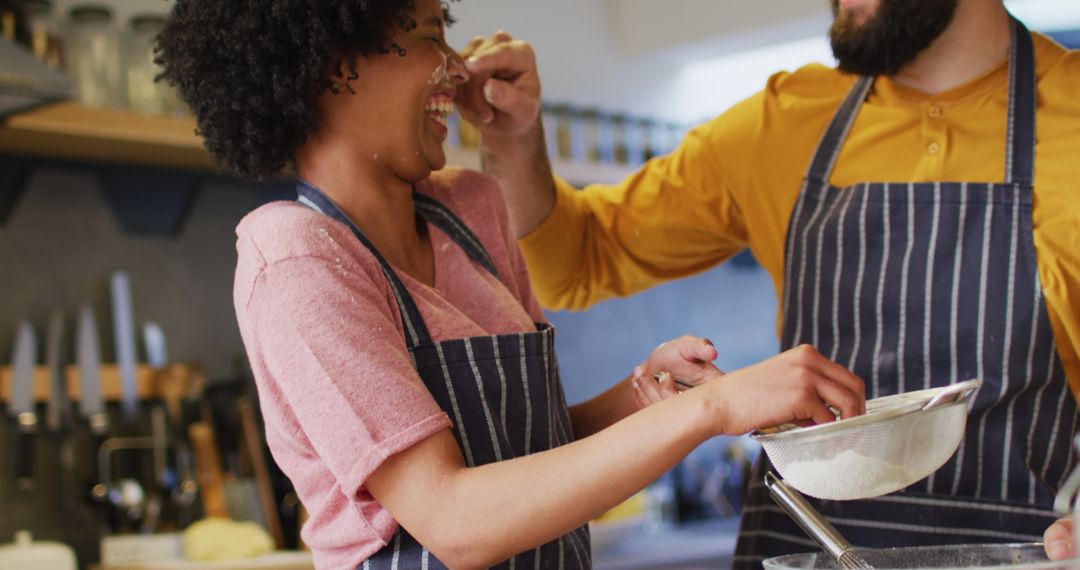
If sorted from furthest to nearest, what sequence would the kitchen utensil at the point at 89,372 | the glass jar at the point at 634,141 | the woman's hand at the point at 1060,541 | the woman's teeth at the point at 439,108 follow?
1. the glass jar at the point at 634,141
2. the kitchen utensil at the point at 89,372
3. the woman's teeth at the point at 439,108
4. the woman's hand at the point at 1060,541

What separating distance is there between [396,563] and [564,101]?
269cm

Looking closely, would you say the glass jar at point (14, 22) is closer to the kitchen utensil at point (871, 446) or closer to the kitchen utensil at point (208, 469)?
the kitchen utensil at point (208, 469)

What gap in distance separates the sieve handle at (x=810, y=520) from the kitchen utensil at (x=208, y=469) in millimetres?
1773

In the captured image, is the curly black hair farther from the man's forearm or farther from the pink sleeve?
the man's forearm

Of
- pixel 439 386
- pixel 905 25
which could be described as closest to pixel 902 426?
pixel 439 386

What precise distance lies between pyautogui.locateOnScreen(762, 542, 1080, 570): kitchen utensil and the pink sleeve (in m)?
0.29

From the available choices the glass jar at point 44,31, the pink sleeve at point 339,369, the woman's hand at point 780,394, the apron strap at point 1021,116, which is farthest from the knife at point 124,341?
A: the woman's hand at point 780,394

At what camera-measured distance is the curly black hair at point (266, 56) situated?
1.07 meters

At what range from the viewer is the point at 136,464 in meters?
2.71

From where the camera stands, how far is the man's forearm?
60.4 inches

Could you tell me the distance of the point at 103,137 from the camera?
2.43 m

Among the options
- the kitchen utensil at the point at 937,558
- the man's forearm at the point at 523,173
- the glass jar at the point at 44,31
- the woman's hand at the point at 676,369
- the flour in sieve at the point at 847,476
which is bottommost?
A: the kitchen utensil at the point at 937,558

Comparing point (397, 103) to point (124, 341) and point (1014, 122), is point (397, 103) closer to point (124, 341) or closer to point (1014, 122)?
point (1014, 122)

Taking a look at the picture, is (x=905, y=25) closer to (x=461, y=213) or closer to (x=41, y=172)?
(x=461, y=213)
